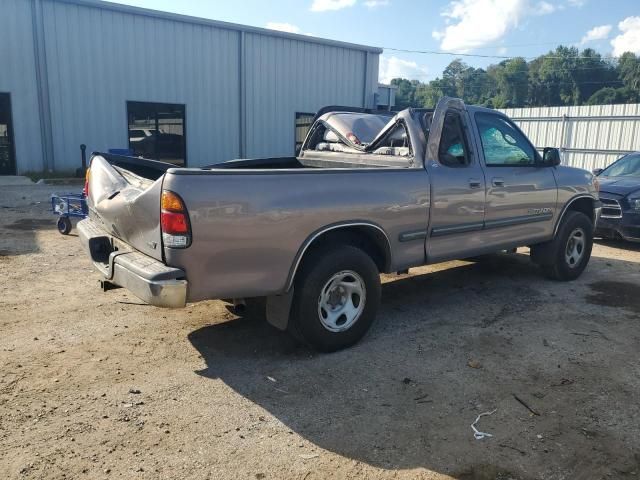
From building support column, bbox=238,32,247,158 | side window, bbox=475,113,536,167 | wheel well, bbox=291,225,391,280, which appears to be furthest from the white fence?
wheel well, bbox=291,225,391,280

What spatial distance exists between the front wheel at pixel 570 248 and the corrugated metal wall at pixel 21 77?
590 inches

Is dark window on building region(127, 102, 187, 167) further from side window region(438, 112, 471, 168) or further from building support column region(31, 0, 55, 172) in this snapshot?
side window region(438, 112, 471, 168)

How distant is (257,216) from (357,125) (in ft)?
9.27

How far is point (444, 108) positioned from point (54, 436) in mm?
4139

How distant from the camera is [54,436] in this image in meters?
3.11

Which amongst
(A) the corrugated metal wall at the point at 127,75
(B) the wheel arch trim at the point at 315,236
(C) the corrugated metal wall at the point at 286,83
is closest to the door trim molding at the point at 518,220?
(B) the wheel arch trim at the point at 315,236

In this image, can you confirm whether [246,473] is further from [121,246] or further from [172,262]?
[121,246]

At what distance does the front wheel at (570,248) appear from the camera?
6.45 m

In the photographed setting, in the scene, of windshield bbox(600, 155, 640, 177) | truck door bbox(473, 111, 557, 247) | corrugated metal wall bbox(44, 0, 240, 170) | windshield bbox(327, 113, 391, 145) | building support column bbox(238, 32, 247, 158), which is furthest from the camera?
building support column bbox(238, 32, 247, 158)

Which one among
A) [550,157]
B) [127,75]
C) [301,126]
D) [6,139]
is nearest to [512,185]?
[550,157]

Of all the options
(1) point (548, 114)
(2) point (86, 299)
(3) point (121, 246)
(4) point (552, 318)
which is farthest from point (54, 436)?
(1) point (548, 114)

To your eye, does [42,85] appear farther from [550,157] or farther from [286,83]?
[550,157]

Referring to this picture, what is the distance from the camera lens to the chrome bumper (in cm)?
346

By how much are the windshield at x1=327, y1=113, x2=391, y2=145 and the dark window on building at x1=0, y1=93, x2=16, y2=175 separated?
43.4 feet
